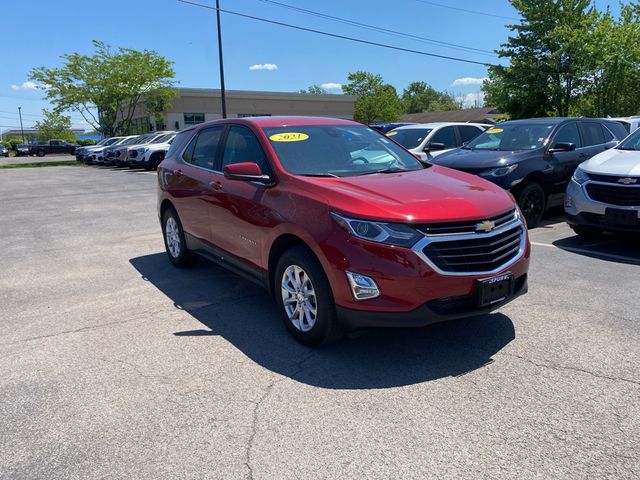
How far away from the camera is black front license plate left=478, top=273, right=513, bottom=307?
3.53 metres

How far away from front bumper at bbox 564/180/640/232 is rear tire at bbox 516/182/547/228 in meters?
0.93

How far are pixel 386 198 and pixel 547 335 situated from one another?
1724mm

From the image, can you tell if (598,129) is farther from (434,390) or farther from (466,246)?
(434,390)

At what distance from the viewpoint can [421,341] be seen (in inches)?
160

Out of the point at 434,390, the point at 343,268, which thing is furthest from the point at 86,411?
the point at 434,390

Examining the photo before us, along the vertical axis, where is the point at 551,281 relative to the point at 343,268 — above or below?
below

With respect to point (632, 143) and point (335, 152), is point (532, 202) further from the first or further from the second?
point (335, 152)

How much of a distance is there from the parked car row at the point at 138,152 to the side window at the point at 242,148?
15926 mm

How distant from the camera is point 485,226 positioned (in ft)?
11.9

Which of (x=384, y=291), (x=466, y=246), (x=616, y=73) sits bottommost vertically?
(x=384, y=291)

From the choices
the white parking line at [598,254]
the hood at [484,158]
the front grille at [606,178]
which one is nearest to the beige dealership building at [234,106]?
the hood at [484,158]

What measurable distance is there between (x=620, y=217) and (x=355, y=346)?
4364 mm

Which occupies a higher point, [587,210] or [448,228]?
[448,228]

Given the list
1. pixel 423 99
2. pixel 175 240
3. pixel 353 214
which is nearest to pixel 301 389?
pixel 353 214
